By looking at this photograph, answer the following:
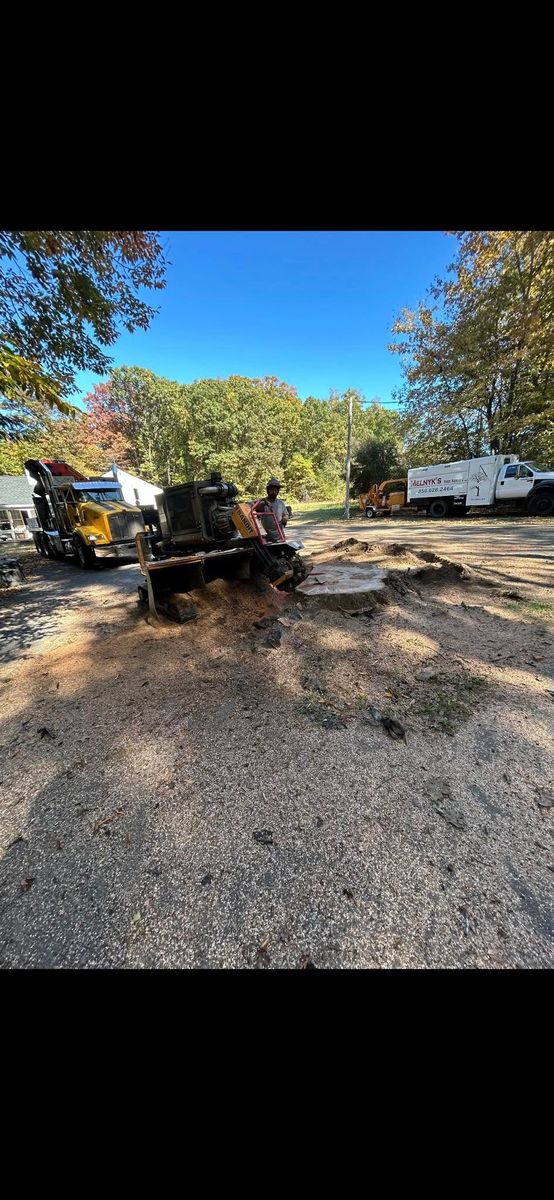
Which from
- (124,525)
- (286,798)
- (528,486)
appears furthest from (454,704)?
(528,486)

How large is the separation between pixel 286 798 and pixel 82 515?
434 inches

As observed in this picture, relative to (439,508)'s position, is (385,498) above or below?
above

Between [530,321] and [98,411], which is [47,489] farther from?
[98,411]

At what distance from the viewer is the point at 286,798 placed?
2090 millimetres

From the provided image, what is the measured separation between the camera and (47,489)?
11.5m

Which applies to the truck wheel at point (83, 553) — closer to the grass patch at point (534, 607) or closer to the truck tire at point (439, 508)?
the grass patch at point (534, 607)

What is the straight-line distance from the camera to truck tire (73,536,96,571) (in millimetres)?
10359

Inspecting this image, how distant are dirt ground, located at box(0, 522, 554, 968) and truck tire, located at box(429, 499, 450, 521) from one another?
1458 cm

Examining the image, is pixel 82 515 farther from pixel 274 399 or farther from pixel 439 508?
pixel 274 399
